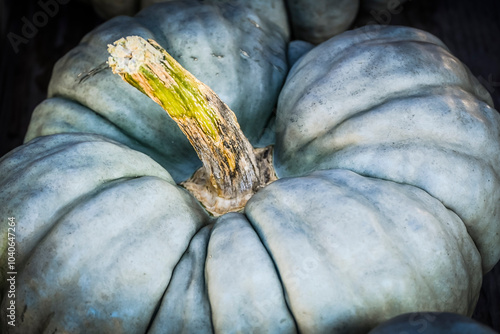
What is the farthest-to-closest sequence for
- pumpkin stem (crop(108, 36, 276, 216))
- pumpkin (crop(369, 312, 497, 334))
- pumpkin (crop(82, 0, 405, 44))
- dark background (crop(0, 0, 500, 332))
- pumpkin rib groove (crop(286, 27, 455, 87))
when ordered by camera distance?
dark background (crop(0, 0, 500, 332)), pumpkin (crop(82, 0, 405, 44)), pumpkin rib groove (crop(286, 27, 455, 87)), pumpkin stem (crop(108, 36, 276, 216)), pumpkin (crop(369, 312, 497, 334))

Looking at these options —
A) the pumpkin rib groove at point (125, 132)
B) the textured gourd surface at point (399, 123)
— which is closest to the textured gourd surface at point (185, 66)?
the pumpkin rib groove at point (125, 132)

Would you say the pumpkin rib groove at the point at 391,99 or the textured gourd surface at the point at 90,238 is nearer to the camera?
the textured gourd surface at the point at 90,238

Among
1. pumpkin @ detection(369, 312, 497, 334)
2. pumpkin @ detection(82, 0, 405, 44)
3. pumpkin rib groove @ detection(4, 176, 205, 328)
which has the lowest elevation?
pumpkin @ detection(369, 312, 497, 334)

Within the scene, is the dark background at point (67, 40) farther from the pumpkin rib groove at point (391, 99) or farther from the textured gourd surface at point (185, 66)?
the pumpkin rib groove at point (391, 99)

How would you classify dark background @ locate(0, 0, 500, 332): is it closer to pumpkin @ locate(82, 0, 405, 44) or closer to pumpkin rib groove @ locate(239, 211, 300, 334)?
pumpkin @ locate(82, 0, 405, 44)

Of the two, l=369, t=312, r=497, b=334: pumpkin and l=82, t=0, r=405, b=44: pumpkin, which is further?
l=82, t=0, r=405, b=44: pumpkin

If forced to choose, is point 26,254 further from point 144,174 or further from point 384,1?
point 384,1

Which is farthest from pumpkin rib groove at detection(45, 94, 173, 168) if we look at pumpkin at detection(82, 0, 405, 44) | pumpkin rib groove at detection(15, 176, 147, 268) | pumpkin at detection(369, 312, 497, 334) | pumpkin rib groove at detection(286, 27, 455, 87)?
pumpkin at detection(369, 312, 497, 334)
